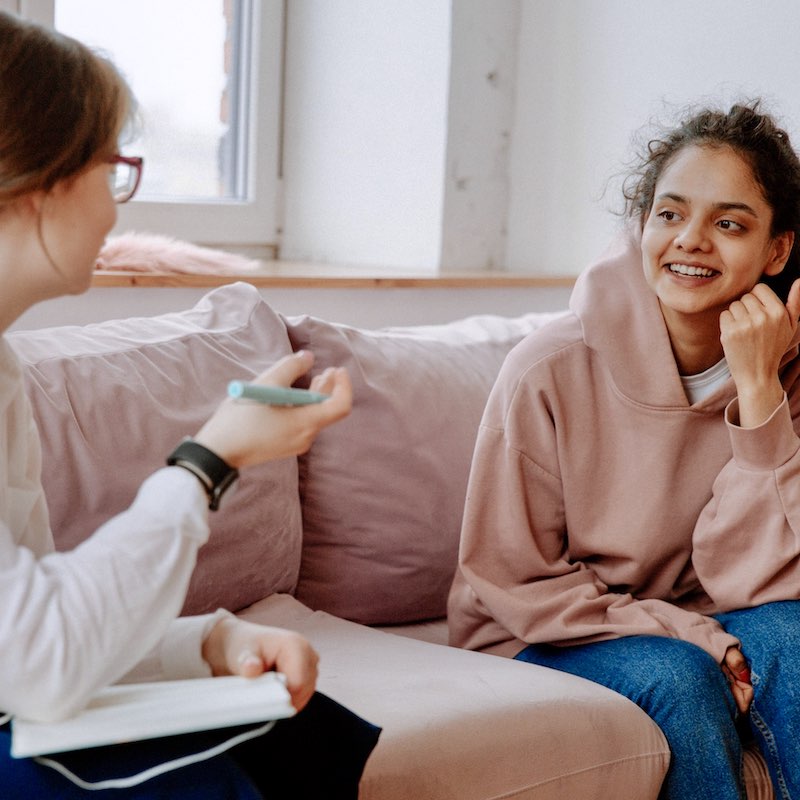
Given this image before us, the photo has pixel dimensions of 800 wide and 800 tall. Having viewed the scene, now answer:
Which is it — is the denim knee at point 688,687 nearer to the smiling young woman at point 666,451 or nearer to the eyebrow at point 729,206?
the smiling young woman at point 666,451

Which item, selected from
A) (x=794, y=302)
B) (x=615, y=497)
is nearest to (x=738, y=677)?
(x=615, y=497)

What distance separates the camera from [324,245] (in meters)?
2.84

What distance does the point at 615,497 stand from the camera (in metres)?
1.67

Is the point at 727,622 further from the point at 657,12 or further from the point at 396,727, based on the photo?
the point at 657,12

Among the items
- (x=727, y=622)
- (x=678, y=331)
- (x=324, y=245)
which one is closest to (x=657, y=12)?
(x=324, y=245)

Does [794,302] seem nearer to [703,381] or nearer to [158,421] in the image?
[703,381]

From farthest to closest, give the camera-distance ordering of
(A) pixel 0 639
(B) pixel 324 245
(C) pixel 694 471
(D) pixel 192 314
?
(B) pixel 324 245, (D) pixel 192 314, (C) pixel 694 471, (A) pixel 0 639

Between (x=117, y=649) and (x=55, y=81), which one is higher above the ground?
(x=55, y=81)

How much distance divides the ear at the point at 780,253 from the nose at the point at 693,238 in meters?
0.14

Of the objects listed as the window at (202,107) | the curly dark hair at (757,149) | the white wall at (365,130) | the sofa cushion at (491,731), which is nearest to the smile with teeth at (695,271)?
the curly dark hair at (757,149)

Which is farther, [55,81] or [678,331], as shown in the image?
[678,331]

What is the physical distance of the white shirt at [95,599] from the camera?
2.76ft

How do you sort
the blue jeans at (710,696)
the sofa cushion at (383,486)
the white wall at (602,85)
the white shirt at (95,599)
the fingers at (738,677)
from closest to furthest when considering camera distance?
the white shirt at (95,599), the blue jeans at (710,696), the fingers at (738,677), the sofa cushion at (383,486), the white wall at (602,85)

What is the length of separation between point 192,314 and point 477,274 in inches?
39.2
